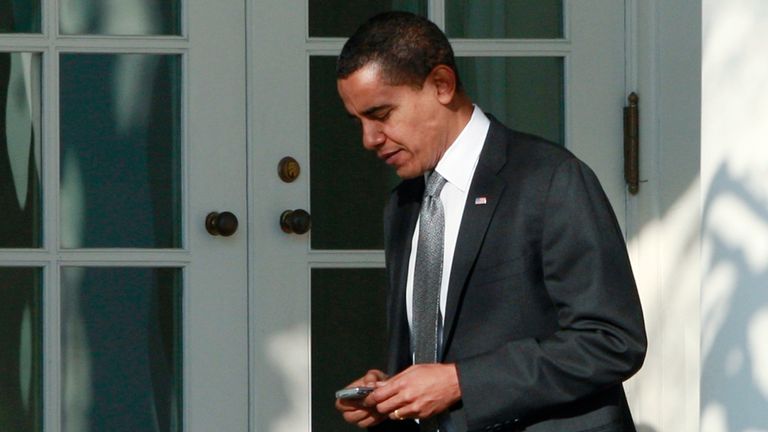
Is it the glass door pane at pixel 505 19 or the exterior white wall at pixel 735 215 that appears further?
the glass door pane at pixel 505 19

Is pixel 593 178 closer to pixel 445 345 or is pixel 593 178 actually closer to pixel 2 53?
pixel 445 345

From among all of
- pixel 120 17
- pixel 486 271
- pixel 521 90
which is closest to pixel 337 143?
pixel 521 90

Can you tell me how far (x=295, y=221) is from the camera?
4.80m

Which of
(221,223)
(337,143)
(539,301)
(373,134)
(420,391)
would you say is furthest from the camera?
(337,143)

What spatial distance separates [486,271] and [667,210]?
1.62 metres

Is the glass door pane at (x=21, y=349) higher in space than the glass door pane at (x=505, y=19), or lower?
lower

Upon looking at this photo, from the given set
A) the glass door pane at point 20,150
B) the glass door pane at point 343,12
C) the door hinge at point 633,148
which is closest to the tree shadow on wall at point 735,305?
the door hinge at point 633,148

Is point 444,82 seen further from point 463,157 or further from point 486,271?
point 486,271

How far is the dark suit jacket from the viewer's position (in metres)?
3.23

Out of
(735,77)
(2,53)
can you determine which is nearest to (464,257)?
(735,77)

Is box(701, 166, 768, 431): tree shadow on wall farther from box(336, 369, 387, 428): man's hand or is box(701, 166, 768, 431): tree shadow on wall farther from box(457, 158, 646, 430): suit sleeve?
box(336, 369, 387, 428): man's hand

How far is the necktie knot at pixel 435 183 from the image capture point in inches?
140

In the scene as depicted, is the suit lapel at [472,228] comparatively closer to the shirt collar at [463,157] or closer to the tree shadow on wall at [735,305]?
the shirt collar at [463,157]

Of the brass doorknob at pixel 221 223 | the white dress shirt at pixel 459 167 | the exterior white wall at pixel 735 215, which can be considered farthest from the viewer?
the brass doorknob at pixel 221 223
